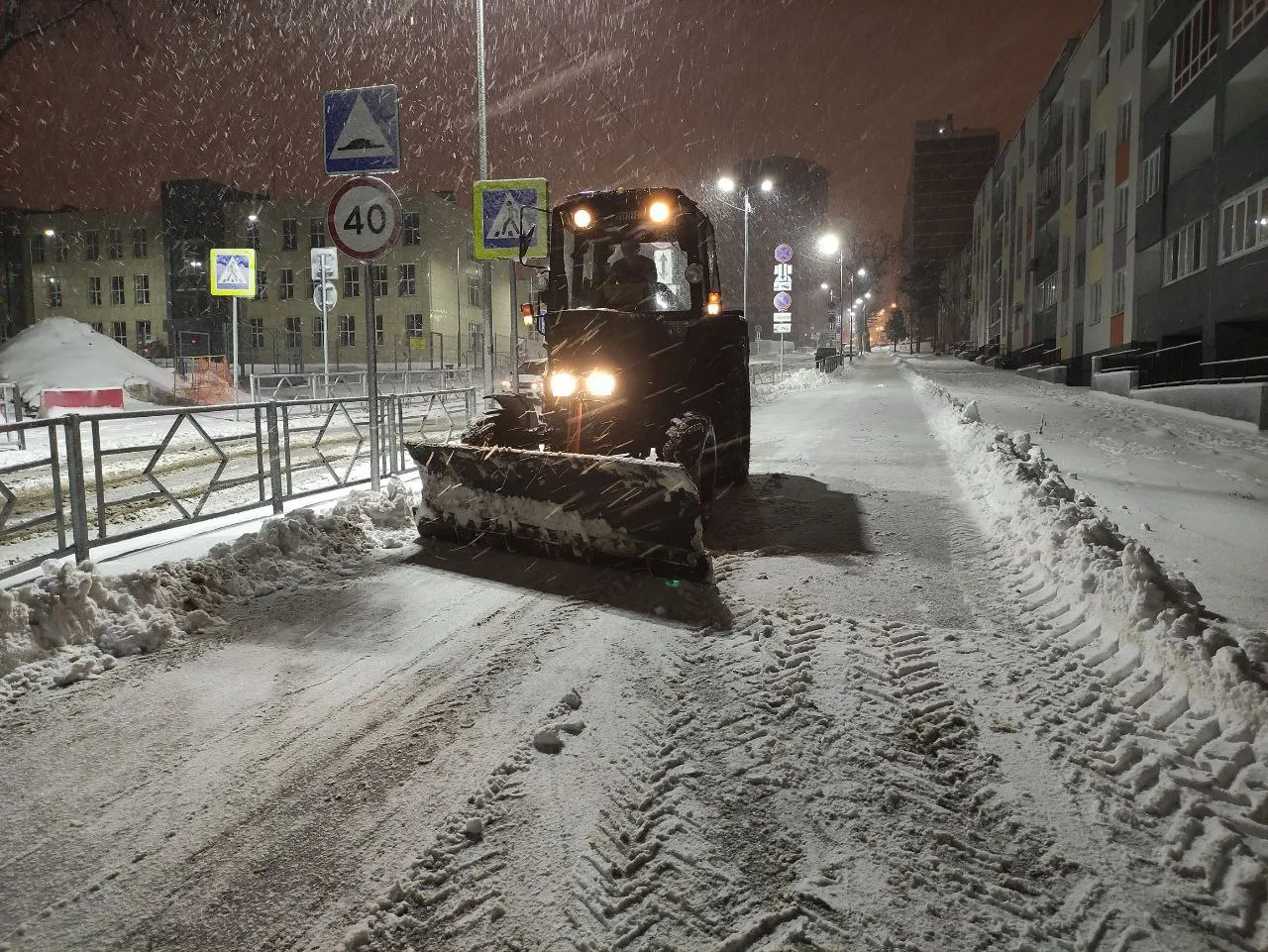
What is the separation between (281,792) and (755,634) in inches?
103

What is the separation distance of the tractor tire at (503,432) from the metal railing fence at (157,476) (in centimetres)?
178

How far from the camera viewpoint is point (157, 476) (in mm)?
10750

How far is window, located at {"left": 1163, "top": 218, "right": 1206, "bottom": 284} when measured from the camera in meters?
22.3

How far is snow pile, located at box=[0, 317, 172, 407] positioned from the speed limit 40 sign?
808 inches

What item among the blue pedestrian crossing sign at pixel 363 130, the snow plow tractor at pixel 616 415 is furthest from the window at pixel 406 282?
the snow plow tractor at pixel 616 415

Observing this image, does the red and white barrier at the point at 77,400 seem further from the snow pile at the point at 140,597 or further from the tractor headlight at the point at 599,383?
the tractor headlight at the point at 599,383

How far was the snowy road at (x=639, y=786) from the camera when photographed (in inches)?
94.4

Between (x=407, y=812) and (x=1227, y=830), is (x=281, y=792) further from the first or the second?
(x=1227, y=830)

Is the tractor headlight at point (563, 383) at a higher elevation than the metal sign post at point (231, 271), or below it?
below

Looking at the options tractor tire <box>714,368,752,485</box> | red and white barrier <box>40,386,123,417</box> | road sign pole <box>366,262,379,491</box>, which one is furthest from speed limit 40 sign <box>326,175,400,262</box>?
red and white barrier <box>40,386,123,417</box>

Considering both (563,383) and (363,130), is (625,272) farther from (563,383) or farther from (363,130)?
(363,130)

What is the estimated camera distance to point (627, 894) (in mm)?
2500

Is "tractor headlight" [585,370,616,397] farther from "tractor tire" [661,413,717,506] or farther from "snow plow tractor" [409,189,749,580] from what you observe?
"tractor tire" [661,413,717,506]

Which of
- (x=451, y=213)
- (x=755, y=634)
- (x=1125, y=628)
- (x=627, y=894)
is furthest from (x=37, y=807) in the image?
(x=451, y=213)
